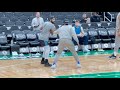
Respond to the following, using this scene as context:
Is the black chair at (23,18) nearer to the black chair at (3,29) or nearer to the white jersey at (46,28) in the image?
the black chair at (3,29)

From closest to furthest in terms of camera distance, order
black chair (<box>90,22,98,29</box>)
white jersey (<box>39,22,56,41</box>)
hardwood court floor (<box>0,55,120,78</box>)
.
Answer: hardwood court floor (<box>0,55,120,78</box>) → white jersey (<box>39,22,56,41</box>) → black chair (<box>90,22,98,29</box>)

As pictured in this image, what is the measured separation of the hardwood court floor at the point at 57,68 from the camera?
1084 cm

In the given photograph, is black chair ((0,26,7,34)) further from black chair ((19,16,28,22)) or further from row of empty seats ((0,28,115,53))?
black chair ((19,16,28,22))

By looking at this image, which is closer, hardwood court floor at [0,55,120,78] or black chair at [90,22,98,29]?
hardwood court floor at [0,55,120,78]

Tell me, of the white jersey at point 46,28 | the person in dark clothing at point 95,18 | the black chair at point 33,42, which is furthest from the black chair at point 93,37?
the white jersey at point 46,28

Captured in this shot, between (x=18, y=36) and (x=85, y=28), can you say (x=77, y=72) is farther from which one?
(x=85, y=28)

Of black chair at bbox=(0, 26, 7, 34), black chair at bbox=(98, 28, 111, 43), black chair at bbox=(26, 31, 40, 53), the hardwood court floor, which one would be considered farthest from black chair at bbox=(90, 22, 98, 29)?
black chair at bbox=(0, 26, 7, 34)

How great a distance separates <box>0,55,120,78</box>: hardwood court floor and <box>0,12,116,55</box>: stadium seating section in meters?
1.49

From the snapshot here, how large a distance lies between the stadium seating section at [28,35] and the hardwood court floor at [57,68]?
149 cm

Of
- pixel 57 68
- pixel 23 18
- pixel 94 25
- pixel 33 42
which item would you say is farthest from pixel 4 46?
pixel 94 25

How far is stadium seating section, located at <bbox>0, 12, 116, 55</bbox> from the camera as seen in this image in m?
14.8

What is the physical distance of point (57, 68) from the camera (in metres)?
11.8

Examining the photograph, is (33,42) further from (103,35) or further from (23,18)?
(23,18)
